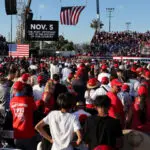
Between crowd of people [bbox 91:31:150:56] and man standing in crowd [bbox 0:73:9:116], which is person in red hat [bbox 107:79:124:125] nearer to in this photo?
man standing in crowd [bbox 0:73:9:116]

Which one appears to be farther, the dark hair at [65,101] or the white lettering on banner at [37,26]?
the white lettering on banner at [37,26]

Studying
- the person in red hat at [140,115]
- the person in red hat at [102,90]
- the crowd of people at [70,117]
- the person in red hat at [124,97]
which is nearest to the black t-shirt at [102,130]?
the crowd of people at [70,117]

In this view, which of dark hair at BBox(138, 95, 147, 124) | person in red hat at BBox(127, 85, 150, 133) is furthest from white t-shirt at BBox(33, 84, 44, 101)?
dark hair at BBox(138, 95, 147, 124)

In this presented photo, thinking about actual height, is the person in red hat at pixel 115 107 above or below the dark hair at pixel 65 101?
below

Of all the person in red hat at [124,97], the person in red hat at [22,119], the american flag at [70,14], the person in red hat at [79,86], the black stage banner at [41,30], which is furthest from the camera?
the american flag at [70,14]

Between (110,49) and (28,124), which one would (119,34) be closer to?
(110,49)

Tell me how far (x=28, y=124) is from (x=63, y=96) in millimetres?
1596

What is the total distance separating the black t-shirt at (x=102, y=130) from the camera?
14.1 feet

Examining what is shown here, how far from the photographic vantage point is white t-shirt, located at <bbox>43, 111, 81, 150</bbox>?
14.9ft

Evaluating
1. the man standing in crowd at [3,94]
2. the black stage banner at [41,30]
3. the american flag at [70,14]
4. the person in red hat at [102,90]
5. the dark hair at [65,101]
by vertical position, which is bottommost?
the man standing in crowd at [3,94]

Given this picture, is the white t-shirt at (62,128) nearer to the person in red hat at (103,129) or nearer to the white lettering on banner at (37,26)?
the person in red hat at (103,129)

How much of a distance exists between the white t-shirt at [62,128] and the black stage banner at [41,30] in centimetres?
1971

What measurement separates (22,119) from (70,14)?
23872 mm

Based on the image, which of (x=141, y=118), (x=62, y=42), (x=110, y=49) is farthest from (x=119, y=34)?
(x=141, y=118)
